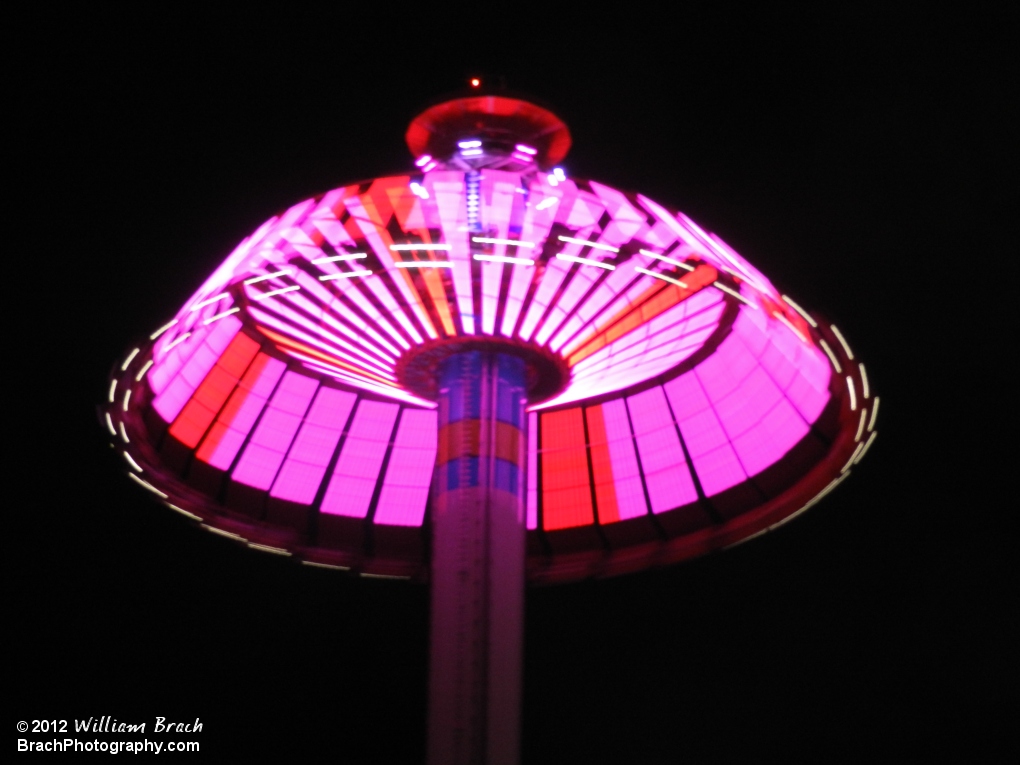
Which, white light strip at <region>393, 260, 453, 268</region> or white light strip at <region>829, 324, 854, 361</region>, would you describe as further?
white light strip at <region>393, 260, 453, 268</region>

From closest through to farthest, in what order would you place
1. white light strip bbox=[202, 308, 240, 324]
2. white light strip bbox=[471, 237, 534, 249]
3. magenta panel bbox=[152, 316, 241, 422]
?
white light strip bbox=[471, 237, 534, 249]
white light strip bbox=[202, 308, 240, 324]
magenta panel bbox=[152, 316, 241, 422]

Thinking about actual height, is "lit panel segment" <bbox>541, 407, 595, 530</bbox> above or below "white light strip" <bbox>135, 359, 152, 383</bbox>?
above

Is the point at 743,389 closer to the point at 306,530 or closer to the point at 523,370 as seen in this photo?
the point at 523,370

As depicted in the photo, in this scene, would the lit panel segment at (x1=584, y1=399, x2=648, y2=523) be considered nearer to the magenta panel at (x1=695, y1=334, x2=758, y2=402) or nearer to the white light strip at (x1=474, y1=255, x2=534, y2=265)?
the magenta panel at (x1=695, y1=334, x2=758, y2=402)

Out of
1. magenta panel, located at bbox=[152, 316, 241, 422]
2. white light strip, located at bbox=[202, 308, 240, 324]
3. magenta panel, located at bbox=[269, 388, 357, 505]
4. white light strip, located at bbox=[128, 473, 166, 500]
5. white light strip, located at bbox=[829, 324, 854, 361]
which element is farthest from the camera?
magenta panel, located at bbox=[269, 388, 357, 505]

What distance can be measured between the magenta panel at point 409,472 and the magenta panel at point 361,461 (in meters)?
0.30

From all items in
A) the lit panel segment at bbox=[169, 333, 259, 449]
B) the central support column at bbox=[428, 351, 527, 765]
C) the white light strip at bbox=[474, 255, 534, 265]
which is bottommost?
the central support column at bbox=[428, 351, 527, 765]

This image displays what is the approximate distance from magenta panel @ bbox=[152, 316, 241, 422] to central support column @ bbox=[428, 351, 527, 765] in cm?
540

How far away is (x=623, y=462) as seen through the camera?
3091 centimetres

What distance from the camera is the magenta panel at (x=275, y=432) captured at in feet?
96.3

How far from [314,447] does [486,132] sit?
29.0 feet

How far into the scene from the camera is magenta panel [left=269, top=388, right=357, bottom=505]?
1170 inches

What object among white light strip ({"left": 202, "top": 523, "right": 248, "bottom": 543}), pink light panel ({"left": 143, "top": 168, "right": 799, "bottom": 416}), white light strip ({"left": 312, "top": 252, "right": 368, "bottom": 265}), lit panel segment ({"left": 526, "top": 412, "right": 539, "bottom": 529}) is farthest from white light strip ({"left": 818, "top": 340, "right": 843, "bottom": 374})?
white light strip ({"left": 202, "top": 523, "right": 248, "bottom": 543})

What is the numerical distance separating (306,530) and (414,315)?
6.23 m
